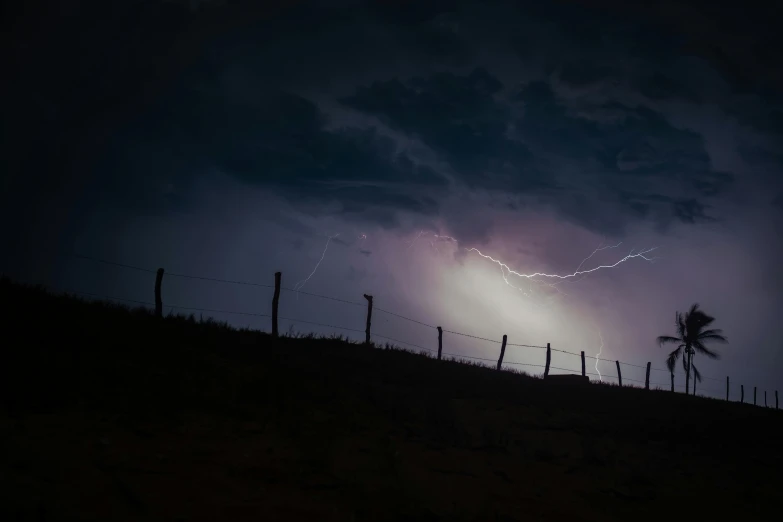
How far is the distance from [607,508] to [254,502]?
4.16m

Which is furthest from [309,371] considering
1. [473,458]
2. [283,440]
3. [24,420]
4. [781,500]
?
[781,500]

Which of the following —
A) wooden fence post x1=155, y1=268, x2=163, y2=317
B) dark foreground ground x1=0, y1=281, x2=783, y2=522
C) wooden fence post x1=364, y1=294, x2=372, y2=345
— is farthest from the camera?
wooden fence post x1=364, y1=294, x2=372, y2=345

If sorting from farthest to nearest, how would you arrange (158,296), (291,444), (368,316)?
(368,316)
(158,296)
(291,444)

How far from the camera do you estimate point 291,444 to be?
6105 millimetres

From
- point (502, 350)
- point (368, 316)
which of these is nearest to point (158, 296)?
point (368, 316)

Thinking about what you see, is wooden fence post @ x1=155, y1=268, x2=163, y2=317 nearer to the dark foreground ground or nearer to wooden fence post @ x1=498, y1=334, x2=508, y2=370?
the dark foreground ground

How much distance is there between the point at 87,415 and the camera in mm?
5898

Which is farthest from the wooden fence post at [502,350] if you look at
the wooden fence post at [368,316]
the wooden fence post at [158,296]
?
the wooden fence post at [158,296]

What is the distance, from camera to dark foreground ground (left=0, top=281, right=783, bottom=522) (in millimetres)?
4188

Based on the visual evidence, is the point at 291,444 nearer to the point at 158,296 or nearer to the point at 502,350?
the point at 158,296

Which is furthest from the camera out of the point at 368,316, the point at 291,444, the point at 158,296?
the point at 368,316

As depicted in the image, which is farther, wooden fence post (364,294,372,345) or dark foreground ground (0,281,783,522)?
wooden fence post (364,294,372,345)

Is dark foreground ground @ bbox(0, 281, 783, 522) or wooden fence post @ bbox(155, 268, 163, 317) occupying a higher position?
wooden fence post @ bbox(155, 268, 163, 317)

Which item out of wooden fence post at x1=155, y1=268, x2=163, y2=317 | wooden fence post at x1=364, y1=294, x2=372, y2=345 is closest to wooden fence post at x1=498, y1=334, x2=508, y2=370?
wooden fence post at x1=364, y1=294, x2=372, y2=345
